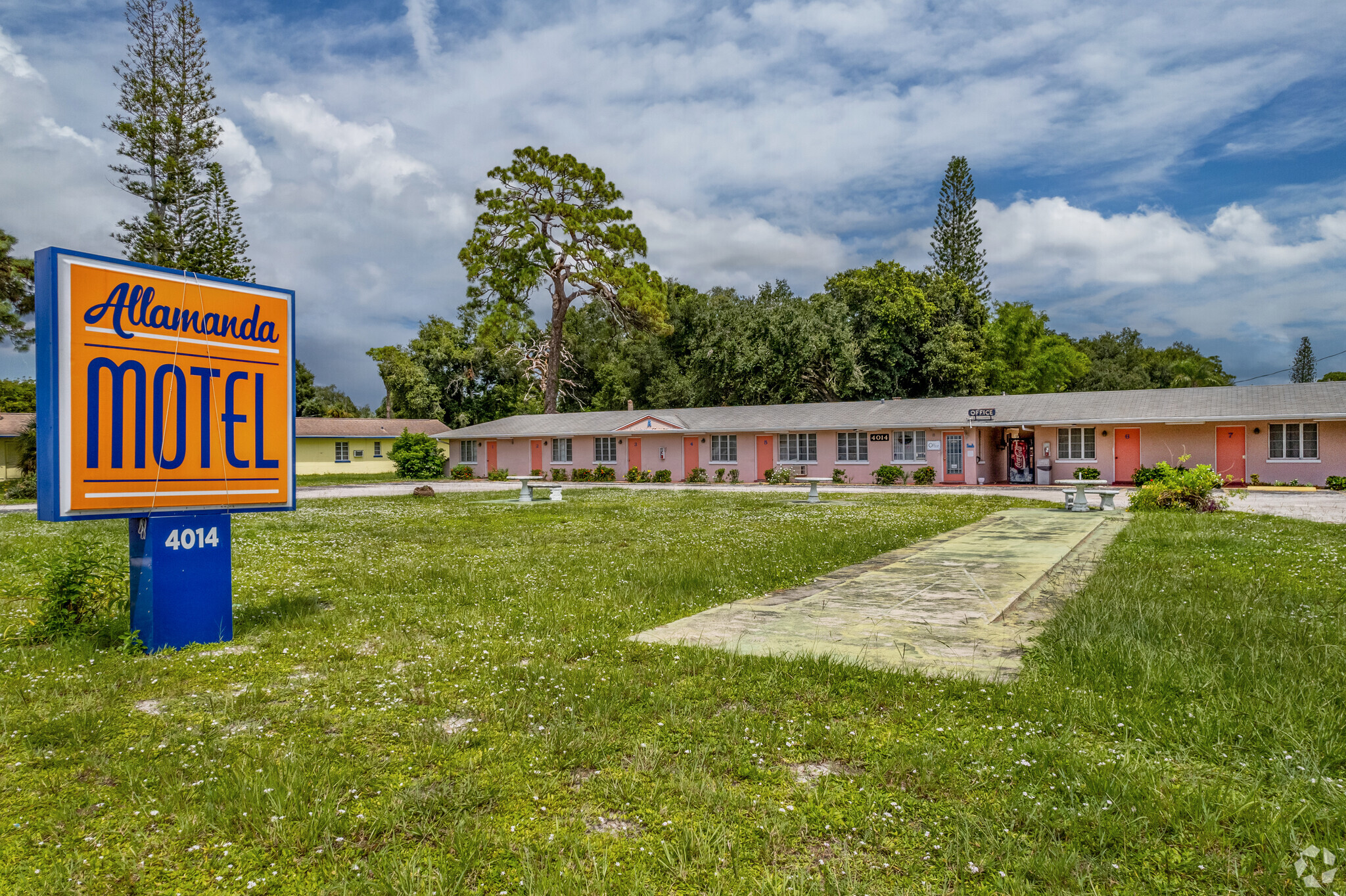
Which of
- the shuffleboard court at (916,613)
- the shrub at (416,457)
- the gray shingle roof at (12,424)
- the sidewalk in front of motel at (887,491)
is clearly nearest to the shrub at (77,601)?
the shuffleboard court at (916,613)

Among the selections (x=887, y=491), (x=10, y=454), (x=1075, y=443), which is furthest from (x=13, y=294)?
(x=1075, y=443)

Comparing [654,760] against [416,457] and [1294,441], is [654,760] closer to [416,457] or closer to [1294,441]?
[1294,441]

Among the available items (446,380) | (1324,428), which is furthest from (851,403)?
(446,380)

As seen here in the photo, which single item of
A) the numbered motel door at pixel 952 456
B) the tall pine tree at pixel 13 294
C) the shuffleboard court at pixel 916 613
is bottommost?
the shuffleboard court at pixel 916 613

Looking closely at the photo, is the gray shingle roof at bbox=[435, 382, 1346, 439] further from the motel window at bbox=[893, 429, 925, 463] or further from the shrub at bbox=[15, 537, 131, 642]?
the shrub at bbox=[15, 537, 131, 642]

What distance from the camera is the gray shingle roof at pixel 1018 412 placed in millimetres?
27188

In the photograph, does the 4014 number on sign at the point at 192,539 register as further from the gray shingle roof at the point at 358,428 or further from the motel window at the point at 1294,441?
the gray shingle roof at the point at 358,428

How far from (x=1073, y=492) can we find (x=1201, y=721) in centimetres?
1709

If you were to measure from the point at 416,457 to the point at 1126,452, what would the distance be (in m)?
35.1

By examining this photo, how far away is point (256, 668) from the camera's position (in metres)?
5.66

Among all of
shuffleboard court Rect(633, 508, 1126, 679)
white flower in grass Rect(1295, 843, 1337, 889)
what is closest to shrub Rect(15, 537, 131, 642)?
shuffleboard court Rect(633, 508, 1126, 679)

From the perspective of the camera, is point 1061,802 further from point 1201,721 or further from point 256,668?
point 256,668

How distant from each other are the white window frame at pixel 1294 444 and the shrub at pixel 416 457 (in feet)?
128

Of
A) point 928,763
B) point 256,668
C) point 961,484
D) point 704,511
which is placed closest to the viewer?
point 928,763
